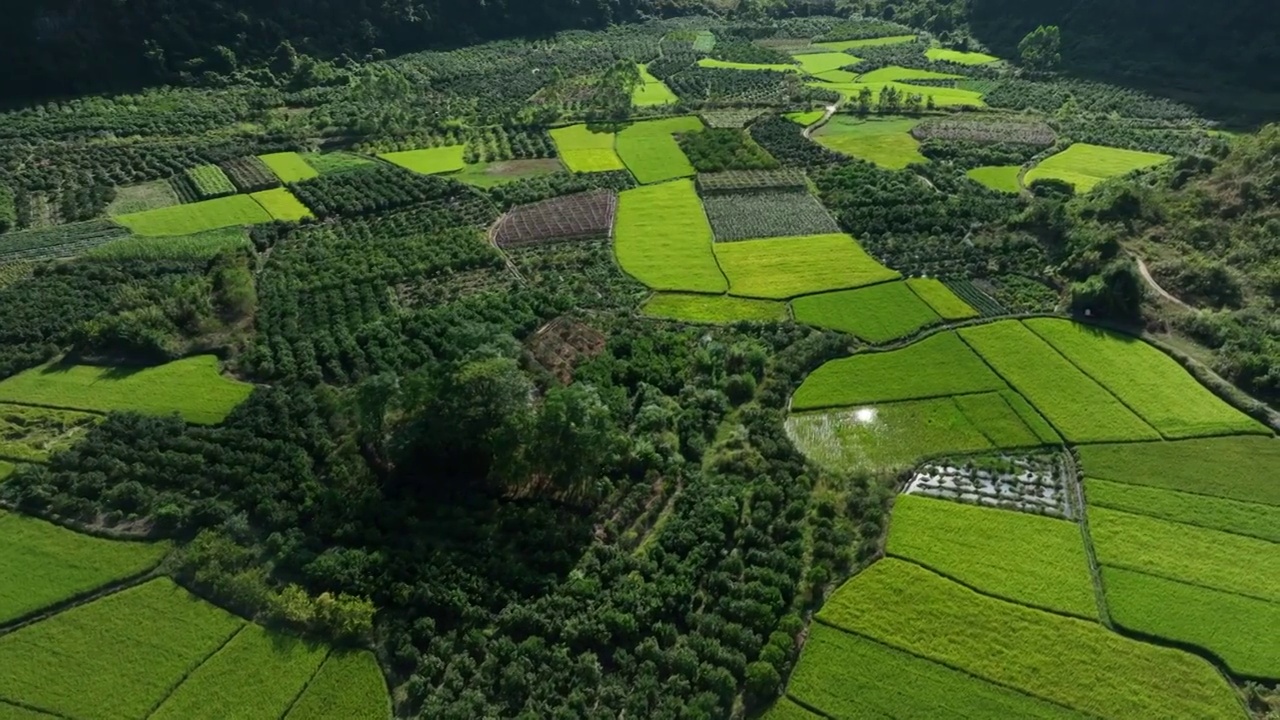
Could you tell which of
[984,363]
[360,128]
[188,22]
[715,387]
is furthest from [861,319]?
[188,22]

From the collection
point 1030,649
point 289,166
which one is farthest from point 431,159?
point 1030,649

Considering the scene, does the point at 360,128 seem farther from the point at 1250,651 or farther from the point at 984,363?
the point at 1250,651

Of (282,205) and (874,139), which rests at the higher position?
(282,205)

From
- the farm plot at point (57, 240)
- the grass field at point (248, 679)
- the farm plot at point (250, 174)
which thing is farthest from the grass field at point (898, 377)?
the farm plot at point (57, 240)

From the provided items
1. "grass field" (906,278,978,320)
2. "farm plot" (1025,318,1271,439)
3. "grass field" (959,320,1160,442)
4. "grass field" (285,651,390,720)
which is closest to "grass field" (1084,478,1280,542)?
"grass field" (959,320,1160,442)

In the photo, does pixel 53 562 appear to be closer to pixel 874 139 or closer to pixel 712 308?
pixel 712 308

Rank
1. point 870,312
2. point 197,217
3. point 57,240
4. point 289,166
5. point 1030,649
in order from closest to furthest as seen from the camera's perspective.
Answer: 1. point 1030,649
2. point 870,312
3. point 57,240
4. point 197,217
5. point 289,166

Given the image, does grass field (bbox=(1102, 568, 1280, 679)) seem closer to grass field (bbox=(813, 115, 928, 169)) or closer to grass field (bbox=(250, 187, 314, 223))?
grass field (bbox=(813, 115, 928, 169))
